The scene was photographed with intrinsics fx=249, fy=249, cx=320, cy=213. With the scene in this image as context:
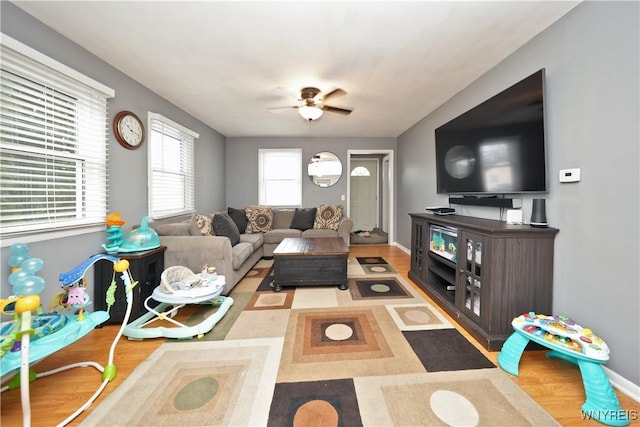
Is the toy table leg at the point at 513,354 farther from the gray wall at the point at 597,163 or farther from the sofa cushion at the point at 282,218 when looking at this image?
the sofa cushion at the point at 282,218

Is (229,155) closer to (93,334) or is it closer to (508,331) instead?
(93,334)

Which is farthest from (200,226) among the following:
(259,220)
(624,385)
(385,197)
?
(385,197)

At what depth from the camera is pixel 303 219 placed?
4918mm

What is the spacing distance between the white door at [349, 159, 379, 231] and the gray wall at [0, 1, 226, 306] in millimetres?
4685

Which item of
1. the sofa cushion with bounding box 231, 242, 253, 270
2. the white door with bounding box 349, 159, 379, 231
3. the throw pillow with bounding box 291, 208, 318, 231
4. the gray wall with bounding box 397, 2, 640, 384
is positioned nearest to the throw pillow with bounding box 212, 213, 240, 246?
the sofa cushion with bounding box 231, 242, 253, 270

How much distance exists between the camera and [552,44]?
1.85 m

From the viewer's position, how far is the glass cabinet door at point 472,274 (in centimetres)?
196

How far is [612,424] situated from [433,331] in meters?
0.97

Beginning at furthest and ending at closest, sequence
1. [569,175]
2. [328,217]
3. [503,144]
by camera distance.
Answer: [328,217] → [503,144] → [569,175]

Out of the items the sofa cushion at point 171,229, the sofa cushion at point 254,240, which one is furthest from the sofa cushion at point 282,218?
the sofa cushion at point 171,229

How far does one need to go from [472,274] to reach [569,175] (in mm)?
952

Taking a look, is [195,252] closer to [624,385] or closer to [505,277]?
[505,277]

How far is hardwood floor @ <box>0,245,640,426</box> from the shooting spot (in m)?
1.30

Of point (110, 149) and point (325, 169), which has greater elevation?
point (325, 169)
